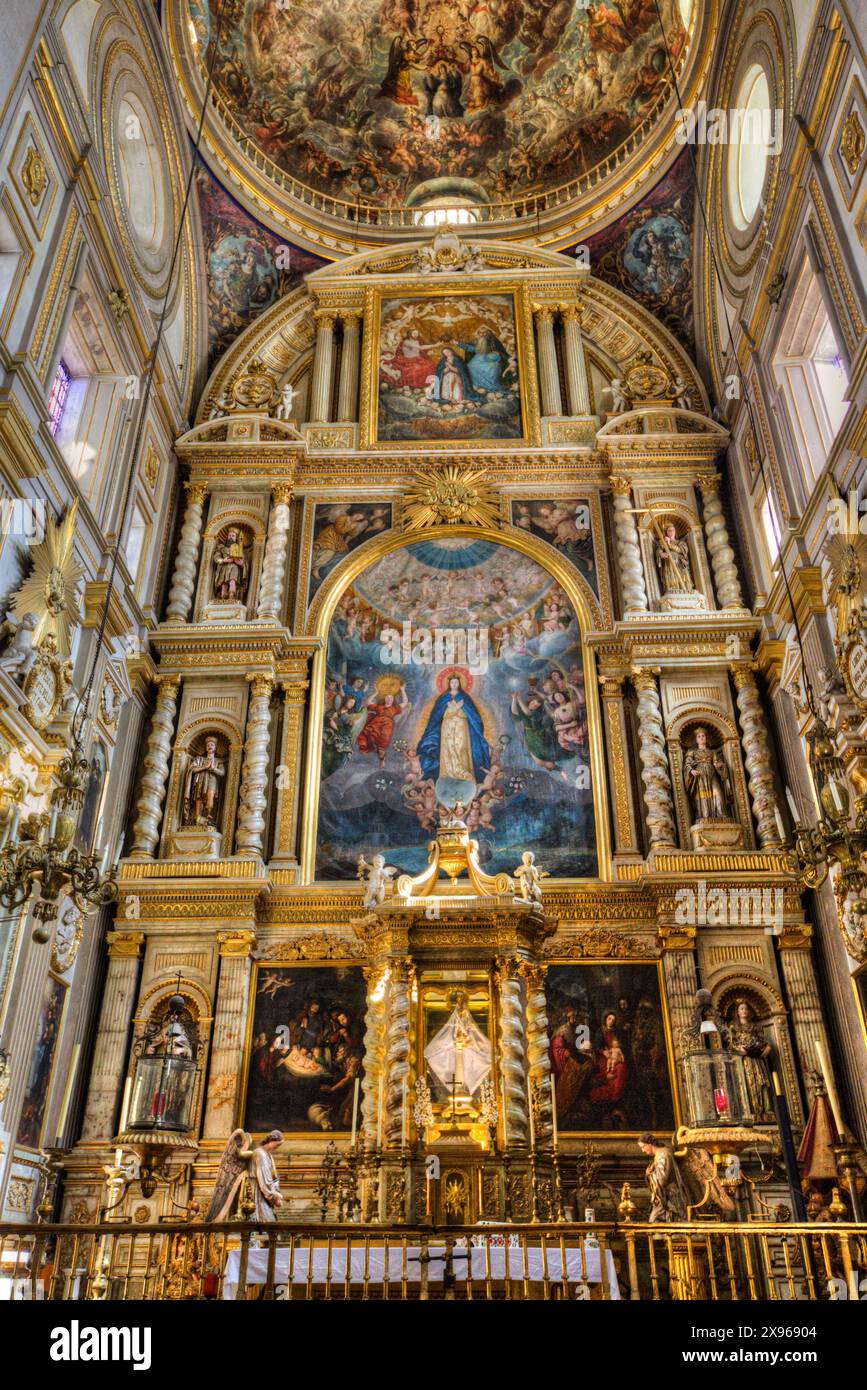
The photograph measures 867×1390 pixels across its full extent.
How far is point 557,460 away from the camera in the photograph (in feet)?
61.4

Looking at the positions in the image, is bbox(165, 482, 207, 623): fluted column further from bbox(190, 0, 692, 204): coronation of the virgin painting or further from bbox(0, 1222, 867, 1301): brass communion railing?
bbox(0, 1222, 867, 1301): brass communion railing

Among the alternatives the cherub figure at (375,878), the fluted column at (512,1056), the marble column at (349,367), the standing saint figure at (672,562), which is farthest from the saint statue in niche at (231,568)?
the fluted column at (512,1056)

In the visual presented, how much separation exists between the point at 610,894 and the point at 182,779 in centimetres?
646

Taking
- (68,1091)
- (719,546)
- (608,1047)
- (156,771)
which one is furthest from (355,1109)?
(719,546)

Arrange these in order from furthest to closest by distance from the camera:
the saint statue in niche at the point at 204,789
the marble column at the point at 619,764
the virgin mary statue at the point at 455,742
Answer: the virgin mary statue at the point at 455,742, the saint statue in niche at the point at 204,789, the marble column at the point at 619,764

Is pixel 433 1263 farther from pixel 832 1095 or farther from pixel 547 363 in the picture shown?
pixel 547 363

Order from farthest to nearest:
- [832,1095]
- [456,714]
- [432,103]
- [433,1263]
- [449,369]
A: [432,103] → [449,369] → [456,714] → [832,1095] → [433,1263]

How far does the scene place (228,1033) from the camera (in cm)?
1409

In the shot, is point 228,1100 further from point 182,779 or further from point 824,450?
point 824,450

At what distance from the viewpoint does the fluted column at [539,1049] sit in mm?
12891

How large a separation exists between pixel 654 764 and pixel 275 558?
6929mm

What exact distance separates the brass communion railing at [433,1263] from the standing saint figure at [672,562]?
Result: 951 centimetres

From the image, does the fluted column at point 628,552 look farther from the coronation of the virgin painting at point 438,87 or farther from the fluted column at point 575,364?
the coronation of the virgin painting at point 438,87
